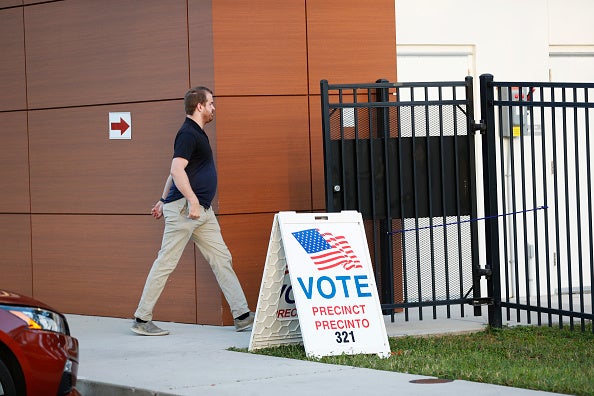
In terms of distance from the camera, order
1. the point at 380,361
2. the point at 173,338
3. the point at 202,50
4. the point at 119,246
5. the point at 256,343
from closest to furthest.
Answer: the point at 380,361, the point at 256,343, the point at 173,338, the point at 202,50, the point at 119,246

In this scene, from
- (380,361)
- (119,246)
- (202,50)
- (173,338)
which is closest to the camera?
(380,361)

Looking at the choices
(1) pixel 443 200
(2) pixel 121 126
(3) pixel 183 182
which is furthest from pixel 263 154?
(1) pixel 443 200

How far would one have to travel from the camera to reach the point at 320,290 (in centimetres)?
861

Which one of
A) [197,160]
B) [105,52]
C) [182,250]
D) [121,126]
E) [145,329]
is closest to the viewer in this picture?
[197,160]

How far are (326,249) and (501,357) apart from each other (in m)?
1.56

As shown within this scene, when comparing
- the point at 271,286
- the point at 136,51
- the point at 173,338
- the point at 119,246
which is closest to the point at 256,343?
the point at 271,286

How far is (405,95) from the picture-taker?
11523mm

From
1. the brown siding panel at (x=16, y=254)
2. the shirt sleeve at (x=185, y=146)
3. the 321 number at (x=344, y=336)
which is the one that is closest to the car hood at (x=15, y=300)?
the 321 number at (x=344, y=336)

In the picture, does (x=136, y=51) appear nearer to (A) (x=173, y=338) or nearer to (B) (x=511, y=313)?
(A) (x=173, y=338)

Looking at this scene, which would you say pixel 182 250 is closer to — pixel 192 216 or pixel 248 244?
pixel 192 216

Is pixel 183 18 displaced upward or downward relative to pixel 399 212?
upward

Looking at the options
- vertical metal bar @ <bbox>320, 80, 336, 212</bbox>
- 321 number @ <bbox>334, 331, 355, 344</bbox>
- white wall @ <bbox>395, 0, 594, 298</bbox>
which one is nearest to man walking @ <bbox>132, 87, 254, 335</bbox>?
vertical metal bar @ <bbox>320, 80, 336, 212</bbox>

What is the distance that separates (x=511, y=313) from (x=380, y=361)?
114 inches

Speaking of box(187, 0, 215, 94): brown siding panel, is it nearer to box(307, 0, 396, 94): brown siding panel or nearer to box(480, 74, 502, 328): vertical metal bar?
box(307, 0, 396, 94): brown siding panel
